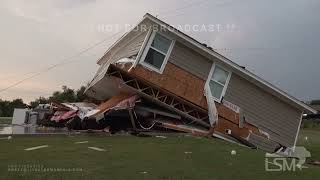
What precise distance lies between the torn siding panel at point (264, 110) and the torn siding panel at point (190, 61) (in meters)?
1.39

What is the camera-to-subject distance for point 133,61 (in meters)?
23.0

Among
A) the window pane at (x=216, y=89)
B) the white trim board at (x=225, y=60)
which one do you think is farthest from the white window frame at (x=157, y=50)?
the window pane at (x=216, y=89)

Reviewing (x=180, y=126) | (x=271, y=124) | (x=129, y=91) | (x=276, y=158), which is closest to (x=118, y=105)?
(x=129, y=91)

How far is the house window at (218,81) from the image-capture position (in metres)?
24.0

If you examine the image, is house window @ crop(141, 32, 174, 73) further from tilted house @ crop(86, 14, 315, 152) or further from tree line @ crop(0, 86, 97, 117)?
tree line @ crop(0, 86, 97, 117)

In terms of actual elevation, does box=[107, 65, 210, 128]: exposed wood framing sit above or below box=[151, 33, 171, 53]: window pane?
below

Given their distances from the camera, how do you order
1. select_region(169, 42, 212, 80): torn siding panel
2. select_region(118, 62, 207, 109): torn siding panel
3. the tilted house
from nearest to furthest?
select_region(118, 62, 207, 109): torn siding panel, the tilted house, select_region(169, 42, 212, 80): torn siding panel

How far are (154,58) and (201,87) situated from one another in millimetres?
2552

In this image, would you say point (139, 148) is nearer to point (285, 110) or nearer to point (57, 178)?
point (57, 178)

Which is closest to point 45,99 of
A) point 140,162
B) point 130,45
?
point 130,45

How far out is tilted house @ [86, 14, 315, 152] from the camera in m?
23.0

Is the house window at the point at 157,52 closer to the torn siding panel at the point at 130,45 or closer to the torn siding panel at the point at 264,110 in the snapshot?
the torn siding panel at the point at 130,45

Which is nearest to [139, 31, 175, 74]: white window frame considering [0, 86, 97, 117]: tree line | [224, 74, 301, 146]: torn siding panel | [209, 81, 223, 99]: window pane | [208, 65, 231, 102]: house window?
[208, 65, 231, 102]: house window

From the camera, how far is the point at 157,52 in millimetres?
23141
